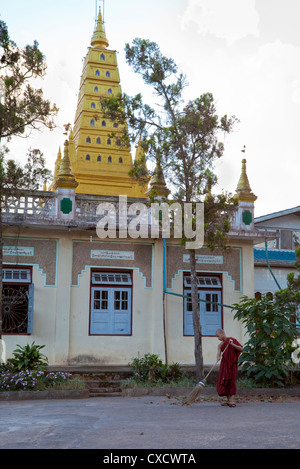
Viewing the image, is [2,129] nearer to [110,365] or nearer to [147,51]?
[147,51]

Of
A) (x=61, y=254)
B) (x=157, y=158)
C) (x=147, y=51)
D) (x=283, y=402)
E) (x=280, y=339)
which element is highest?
(x=147, y=51)

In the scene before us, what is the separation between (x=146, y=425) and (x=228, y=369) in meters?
3.20

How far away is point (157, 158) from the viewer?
13.7 metres

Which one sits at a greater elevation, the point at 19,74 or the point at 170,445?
the point at 19,74

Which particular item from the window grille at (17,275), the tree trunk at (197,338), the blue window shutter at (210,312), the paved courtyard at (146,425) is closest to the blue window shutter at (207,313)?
the blue window shutter at (210,312)

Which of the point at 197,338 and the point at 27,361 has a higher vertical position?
the point at 197,338

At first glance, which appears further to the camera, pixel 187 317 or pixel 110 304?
pixel 187 317

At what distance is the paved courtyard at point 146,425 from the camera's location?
681 centimetres

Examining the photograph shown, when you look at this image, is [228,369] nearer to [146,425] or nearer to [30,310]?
[146,425]

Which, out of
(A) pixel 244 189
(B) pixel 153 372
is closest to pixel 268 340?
(B) pixel 153 372

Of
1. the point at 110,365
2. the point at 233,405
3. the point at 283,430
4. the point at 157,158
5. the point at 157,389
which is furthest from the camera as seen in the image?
the point at 110,365

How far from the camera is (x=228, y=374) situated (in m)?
11.0
